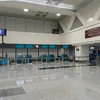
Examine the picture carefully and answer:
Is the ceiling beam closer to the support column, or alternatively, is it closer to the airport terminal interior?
the airport terminal interior

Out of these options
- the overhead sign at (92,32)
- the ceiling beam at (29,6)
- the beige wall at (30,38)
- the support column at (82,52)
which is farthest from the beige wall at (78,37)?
the ceiling beam at (29,6)

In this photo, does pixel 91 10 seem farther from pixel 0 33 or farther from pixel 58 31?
pixel 0 33

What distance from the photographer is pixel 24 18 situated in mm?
18516

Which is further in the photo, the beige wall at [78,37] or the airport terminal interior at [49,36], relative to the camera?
the beige wall at [78,37]

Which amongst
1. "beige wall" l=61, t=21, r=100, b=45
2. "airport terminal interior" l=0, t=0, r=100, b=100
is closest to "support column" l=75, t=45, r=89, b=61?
"airport terminal interior" l=0, t=0, r=100, b=100

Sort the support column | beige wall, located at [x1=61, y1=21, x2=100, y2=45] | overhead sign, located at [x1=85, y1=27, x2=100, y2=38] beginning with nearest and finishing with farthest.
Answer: overhead sign, located at [x1=85, y1=27, x2=100, y2=38] → beige wall, located at [x1=61, y1=21, x2=100, y2=45] → the support column

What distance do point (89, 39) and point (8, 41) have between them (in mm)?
9734

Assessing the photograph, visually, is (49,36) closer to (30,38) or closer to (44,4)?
(30,38)

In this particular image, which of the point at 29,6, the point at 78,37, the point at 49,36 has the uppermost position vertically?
the point at 29,6

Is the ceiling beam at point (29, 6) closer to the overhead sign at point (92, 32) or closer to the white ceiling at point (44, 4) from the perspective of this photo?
the white ceiling at point (44, 4)

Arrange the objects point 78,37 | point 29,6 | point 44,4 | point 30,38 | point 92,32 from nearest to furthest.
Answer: point 92,32
point 29,6
point 44,4
point 78,37
point 30,38

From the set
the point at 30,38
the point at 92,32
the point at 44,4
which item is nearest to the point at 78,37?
the point at 92,32

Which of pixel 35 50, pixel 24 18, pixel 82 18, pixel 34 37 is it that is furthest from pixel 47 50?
pixel 82 18

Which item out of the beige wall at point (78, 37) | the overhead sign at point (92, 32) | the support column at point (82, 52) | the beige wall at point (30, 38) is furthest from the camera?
the beige wall at point (30, 38)
